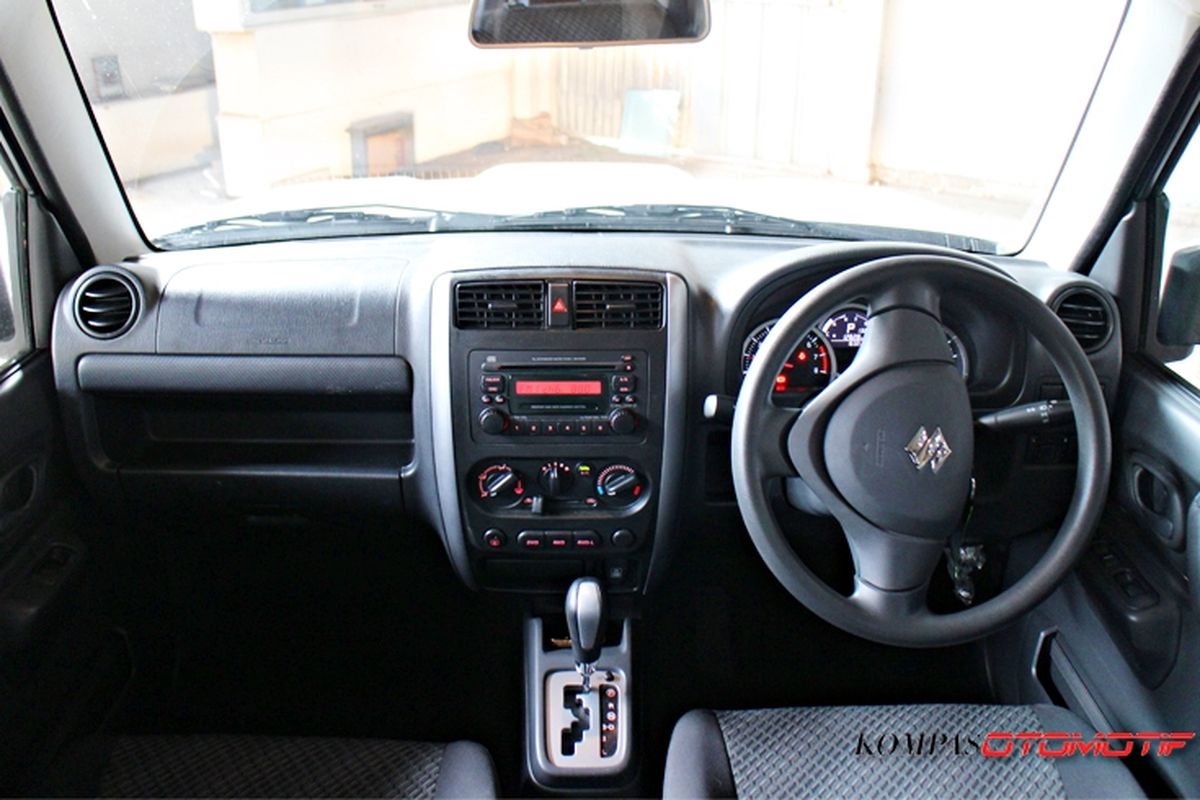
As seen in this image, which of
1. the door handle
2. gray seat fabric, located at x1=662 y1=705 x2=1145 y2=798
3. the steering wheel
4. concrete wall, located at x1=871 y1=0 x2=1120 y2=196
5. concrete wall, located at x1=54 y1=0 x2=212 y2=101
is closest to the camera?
the steering wheel

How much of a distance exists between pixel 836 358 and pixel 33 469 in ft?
5.38

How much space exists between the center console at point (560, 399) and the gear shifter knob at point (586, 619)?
13 centimetres

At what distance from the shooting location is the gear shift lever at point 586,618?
2086mm

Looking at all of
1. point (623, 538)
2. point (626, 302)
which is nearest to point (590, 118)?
point (626, 302)

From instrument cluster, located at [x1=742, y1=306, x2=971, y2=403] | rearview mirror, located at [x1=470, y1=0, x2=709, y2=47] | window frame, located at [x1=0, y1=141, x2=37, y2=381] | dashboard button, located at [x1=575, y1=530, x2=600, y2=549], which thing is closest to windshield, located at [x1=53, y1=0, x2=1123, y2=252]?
rearview mirror, located at [x1=470, y1=0, x2=709, y2=47]

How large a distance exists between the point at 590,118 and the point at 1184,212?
2525 mm

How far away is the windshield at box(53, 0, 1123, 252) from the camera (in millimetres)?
2373

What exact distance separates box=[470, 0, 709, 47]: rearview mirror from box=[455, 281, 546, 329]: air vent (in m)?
0.45

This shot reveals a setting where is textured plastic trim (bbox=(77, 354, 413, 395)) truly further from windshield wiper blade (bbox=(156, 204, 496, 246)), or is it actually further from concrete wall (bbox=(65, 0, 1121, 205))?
concrete wall (bbox=(65, 0, 1121, 205))

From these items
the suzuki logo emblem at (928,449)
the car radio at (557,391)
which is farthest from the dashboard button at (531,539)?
the suzuki logo emblem at (928,449)

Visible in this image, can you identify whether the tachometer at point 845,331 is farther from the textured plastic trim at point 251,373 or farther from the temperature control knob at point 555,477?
the textured plastic trim at point 251,373

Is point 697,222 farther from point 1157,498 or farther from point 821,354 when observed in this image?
point 1157,498

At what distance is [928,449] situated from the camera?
1646 millimetres

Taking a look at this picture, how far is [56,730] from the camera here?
2047mm
